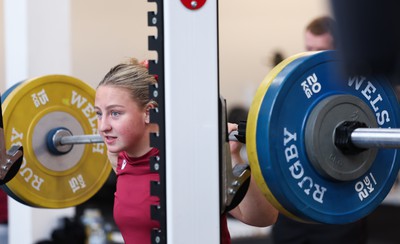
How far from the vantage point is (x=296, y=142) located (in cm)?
168

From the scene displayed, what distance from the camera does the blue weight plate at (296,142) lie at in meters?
1.65

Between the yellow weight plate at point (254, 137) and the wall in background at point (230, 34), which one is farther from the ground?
the wall in background at point (230, 34)

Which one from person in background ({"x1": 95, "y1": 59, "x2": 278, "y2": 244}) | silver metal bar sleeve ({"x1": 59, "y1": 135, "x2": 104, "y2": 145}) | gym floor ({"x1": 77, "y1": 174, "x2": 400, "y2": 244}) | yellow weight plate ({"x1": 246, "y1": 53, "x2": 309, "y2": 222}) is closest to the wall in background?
gym floor ({"x1": 77, "y1": 174, "x2": 400, "y2": 244})

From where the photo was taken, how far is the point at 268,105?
165 cm

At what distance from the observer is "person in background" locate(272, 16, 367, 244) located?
2914 millimetres

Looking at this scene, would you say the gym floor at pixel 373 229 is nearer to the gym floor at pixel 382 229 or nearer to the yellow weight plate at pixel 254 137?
the gym floor at pixel 382 229

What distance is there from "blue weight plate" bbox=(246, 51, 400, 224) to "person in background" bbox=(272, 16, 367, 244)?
1149 mm

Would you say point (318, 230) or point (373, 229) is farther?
point (373, 229)

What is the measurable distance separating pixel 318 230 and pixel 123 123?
1147 millimetres

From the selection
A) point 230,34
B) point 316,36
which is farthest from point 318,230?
point 230,34

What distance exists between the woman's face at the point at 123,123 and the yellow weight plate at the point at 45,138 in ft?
2.37

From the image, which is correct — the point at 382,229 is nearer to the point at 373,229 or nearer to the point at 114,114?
the point at 373,229

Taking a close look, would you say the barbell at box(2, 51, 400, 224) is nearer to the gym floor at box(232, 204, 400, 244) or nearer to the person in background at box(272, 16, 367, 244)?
the person in background at box(272, 16, 367, 244)

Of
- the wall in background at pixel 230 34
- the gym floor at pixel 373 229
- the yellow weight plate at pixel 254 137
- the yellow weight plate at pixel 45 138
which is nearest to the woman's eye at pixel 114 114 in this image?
the yellow weight plate at pixel 254 137
